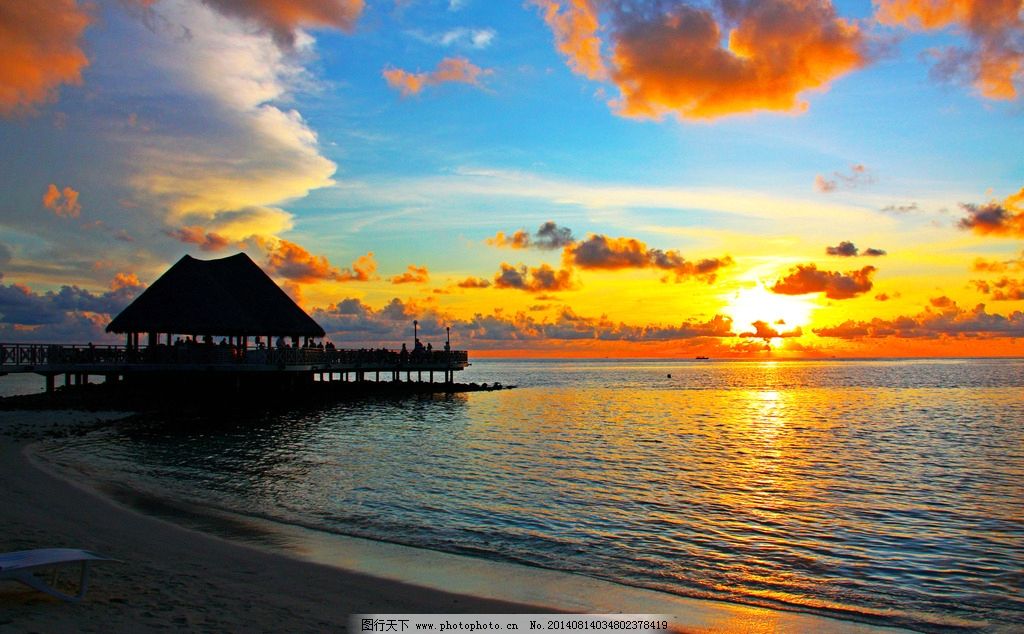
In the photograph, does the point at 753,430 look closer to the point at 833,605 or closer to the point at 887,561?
the point at 887,561

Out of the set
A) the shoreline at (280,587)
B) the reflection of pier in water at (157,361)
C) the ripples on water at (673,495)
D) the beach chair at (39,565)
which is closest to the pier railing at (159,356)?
the reflection of pier in water at (157,361)

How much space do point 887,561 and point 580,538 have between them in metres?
5.18

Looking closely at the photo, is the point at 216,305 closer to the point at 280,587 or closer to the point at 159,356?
the point at 159,356

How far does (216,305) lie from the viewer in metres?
43.2

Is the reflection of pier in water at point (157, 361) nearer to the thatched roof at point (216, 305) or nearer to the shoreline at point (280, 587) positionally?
the thatched roof at point (216, 305)

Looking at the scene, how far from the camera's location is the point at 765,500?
1688cm

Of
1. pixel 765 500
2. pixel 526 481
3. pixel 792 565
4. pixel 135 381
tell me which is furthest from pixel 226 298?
pixel 792 565

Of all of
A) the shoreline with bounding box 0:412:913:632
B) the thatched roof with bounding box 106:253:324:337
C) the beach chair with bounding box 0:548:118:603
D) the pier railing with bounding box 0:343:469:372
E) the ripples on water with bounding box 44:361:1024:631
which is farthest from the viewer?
the thatched roof with bounding box 106:253:324:337

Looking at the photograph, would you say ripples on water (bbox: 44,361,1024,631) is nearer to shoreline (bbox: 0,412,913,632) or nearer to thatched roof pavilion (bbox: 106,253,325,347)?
shoreline (bbox: 0,412,913,632)

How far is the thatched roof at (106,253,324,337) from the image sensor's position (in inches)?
1592

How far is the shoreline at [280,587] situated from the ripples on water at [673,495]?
33.5 inches

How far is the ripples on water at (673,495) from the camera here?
417 inches

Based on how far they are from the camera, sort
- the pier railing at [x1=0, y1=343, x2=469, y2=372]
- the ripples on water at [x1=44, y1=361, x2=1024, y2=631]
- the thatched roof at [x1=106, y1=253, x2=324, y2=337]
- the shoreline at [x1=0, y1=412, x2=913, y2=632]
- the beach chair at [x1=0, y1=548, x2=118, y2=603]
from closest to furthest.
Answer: the beach chair at [x1=0, y1=548, x2=118, y2=603] → the shoreline at [x1=0, y1=412, x2=913, y2=632] → the ripples on water at [x1=44, y1=361, x2=1024, y2=631] → the pier railing at [x1=0, y1=343, x2=469, y2=372] → the thatched roof at [x1=106, y1=253, x2=324, y2=337]

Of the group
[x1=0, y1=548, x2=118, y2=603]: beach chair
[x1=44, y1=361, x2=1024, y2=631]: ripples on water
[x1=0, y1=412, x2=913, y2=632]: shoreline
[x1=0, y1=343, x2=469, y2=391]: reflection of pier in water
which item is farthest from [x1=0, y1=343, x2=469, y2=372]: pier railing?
[x1=0, y1=548, x2=118, y2=603]: beach chair
